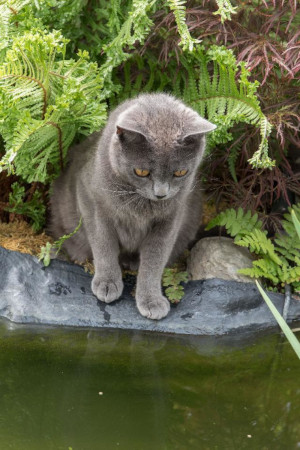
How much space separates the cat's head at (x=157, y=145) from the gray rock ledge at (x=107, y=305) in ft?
2.30

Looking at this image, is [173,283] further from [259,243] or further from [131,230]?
[259,243]

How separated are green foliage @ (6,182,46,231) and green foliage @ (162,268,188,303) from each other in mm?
935

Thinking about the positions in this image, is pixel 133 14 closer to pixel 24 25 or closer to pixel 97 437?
pixel 24 25

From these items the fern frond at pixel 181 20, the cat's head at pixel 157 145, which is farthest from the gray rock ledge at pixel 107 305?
the fern frond at pixel 181 20

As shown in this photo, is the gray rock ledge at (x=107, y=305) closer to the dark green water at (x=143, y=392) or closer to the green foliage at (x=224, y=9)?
the dark green water at (x=143, y=392)

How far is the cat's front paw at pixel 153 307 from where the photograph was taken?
134 inches

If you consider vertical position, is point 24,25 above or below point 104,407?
above

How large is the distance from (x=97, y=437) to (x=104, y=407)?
22 centimetres

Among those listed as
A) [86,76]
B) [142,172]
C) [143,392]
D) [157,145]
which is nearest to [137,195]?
[142,172]

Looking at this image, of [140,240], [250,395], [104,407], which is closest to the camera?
[104,407]

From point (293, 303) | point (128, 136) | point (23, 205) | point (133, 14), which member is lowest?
point (293, 303)

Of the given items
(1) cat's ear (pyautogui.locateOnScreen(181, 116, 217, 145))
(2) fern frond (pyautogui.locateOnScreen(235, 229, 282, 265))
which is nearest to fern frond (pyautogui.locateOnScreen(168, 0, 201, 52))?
Answer: (1) cat's ear (pyautogui.locateOnScreen(181, 116, 217, 145))

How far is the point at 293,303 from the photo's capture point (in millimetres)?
3660

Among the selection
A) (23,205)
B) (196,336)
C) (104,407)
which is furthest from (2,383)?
(23,205)
